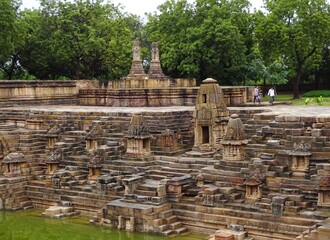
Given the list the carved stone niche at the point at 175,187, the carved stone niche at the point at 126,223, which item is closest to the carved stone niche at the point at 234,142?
the carved stone niche at the point at 175,187

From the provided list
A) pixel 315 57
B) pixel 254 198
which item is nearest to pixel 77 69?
pixel 315 57

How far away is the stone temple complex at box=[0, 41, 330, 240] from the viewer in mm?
15422

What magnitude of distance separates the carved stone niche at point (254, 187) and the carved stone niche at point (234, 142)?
151 centimetres

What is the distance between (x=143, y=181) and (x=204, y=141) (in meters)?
2.90

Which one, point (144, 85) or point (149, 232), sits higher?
point (144, 85)

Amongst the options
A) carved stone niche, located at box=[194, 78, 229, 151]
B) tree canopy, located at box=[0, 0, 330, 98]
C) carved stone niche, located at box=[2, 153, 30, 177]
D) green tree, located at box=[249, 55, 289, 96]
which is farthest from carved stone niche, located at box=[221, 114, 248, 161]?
green tree, located at box=[249, 55, 289, 96]

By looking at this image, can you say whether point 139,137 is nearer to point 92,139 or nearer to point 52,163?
point 92,139

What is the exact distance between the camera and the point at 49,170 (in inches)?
831

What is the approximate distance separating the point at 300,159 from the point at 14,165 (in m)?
10.6

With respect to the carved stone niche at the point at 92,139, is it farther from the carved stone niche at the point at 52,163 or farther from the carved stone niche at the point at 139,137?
the carved stone niche at the point at 139,137

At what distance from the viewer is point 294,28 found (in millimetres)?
37125

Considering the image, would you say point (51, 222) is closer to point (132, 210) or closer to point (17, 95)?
point (132, 210)

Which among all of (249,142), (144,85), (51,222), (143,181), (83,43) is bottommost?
(51,222)

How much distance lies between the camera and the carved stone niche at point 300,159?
1592cm
